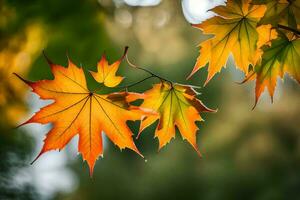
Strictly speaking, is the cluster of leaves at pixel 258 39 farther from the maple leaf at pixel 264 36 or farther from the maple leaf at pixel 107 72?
the maple leaf at pixel 107 72

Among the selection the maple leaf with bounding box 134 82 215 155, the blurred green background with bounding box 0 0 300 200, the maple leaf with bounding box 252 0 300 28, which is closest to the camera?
the maple leaf with bounding box 252 0 300 28

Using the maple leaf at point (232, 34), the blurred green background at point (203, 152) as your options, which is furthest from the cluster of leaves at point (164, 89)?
the blurred green background at point (203, 152)

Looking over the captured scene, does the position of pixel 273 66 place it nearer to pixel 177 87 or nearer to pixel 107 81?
pixel 177 87

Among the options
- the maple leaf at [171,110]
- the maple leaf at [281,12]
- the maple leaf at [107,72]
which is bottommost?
the maple leaf at [171,110]

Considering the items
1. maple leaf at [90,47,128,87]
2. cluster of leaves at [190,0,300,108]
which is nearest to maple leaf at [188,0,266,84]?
cluster of leaves at [190,0,300,108]

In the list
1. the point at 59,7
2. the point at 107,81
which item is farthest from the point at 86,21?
the point at 107,81

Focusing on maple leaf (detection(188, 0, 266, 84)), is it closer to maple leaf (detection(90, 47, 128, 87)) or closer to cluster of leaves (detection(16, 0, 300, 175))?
cluster of leaves (detection(16, 0, 300, 175))

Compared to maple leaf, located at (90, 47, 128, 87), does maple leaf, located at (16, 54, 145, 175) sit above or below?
below
